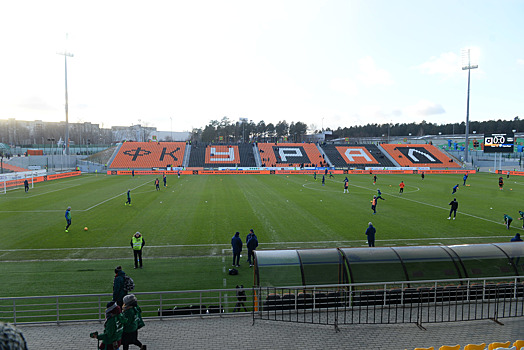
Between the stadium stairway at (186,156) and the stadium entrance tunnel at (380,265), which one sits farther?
the stadium stairway at (186,156)

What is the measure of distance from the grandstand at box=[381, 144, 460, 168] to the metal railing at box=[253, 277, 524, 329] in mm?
68120

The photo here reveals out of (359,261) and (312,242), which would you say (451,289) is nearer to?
(359,261)

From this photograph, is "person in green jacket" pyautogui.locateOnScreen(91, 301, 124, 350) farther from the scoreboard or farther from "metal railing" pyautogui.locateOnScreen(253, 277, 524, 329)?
the scoreboard

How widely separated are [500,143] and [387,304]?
60652 mm

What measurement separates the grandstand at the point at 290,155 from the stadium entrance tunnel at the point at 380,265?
59261 mm

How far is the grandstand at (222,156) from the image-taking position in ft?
234

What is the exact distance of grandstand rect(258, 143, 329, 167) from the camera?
236ft

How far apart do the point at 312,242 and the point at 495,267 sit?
28.2ft

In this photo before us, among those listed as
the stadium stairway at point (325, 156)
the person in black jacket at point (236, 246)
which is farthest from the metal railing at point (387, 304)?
the stadium stairway at point (325, 156)

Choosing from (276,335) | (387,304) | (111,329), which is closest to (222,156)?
(387,304)

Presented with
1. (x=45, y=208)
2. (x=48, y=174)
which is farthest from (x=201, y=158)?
(x=45, y=208)

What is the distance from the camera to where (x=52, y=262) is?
14070 millimetres

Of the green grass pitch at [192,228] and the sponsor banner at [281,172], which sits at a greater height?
the sponsor banner at [281,172]

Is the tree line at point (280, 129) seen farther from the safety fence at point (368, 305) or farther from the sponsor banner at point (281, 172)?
the safety fence at point (368, 305)
